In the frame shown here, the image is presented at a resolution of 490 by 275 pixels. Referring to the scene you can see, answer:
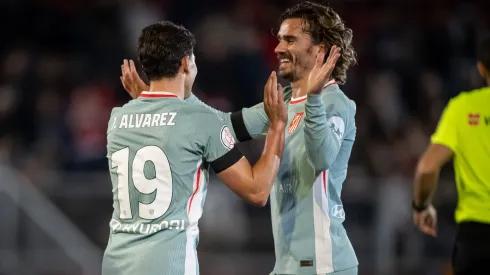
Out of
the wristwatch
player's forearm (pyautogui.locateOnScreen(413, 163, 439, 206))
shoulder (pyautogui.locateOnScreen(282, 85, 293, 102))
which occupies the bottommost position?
the wristwatch

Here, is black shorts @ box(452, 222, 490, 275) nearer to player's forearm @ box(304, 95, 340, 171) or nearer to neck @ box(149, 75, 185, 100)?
player's forearm @ box(304, 95, 340, 171)

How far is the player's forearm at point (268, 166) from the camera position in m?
4.17

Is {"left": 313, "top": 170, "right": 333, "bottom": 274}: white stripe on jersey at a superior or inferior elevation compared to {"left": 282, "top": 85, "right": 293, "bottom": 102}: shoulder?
inferior

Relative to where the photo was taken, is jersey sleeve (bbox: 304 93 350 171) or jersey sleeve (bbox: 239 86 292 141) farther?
jersey sleeve (bbox: 239 86 292 141)

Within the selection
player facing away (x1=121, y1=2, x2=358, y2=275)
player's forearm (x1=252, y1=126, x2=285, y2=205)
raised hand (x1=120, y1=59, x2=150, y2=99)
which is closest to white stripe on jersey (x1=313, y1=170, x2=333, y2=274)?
player facing away (x1=121, y1=2, x2=358, y2=275)

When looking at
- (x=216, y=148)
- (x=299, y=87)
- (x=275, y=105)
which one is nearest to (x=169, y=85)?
(x=216, y=148)

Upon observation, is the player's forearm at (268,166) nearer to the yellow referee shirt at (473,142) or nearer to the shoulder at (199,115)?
the shoulder at (199,115)

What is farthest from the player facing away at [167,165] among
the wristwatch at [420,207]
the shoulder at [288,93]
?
the wristwatch at [420,207]

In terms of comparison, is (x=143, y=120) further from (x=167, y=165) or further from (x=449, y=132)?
(x=449, y=132)

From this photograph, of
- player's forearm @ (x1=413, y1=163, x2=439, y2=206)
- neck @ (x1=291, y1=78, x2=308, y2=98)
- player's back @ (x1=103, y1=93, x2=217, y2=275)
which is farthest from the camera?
player's forearm @ (x1=413, y1=163, x2=439, y2=206)

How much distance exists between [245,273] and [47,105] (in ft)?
10.2

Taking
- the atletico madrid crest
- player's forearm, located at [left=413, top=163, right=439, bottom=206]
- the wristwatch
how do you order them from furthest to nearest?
the wristwatch < player's forearm, located at [left=413, top=163, right=439, bottom=206] < the atletico madrid crest

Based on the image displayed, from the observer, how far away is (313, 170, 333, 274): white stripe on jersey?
446 cm

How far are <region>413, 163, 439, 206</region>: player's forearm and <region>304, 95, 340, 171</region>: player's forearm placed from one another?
112 centimetres
